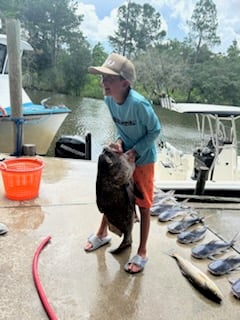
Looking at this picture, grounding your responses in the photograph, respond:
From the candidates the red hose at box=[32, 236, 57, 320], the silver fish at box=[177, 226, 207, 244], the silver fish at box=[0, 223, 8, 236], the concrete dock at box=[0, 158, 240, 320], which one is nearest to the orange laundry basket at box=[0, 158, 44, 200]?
the concrete dock at box=[0, 158, 240, 320]

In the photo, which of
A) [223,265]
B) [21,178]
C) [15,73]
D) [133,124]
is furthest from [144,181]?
[15,73]

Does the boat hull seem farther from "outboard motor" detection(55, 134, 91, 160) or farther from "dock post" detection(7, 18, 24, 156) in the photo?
"dock post" detection(7, 18, 24, 156)

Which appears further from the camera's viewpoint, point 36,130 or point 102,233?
point 36,130

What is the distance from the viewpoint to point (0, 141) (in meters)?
6.86

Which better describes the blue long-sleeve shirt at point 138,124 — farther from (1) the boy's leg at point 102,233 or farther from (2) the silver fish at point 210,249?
(2) the silver fish at point 210,249

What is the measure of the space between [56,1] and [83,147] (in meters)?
26.0

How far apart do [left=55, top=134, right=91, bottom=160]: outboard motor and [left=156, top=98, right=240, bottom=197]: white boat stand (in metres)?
1.35

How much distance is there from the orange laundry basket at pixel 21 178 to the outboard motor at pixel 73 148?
2454 millimetres

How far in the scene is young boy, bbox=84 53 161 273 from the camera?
6.57 ft

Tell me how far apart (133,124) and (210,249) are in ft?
3.78

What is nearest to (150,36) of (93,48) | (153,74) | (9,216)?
(93,48)

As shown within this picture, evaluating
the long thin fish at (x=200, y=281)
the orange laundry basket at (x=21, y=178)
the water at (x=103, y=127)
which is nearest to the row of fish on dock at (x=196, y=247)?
the long thin fish at (x=200, y=281)

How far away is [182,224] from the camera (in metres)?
2.87

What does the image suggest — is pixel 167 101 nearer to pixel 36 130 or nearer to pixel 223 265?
pixel 36 130
